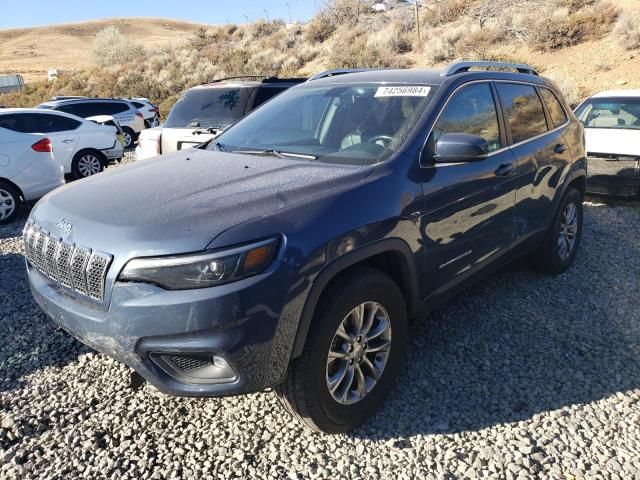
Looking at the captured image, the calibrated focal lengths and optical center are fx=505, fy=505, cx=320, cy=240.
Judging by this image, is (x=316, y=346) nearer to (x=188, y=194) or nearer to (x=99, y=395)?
(x=188, y=194)

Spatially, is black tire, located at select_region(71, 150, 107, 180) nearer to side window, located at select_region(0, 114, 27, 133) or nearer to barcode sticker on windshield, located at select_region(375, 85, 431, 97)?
side window, located at select_region(0, 114, 27, 133)

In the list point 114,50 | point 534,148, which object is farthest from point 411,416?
point 114,50

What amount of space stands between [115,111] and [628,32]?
1807cm

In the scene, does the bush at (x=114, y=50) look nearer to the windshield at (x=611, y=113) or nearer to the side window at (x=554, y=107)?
the windshield at (x=611, y=113)

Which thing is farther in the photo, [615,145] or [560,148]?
[615,145]

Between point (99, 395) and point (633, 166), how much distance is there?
22.3 ft

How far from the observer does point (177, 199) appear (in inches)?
95.4

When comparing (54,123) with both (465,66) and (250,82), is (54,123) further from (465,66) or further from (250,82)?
(465,66)

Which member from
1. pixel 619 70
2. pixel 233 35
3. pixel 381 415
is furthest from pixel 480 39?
pixel 381 415

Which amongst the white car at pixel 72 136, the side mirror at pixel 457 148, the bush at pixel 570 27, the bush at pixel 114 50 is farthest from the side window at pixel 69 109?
the bush at pixel 114 50

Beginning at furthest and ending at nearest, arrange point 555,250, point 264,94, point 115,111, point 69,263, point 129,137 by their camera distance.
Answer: point 115,111
point 129,137
point 264,94
point 555,250
point 69,263

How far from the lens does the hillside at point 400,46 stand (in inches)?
725

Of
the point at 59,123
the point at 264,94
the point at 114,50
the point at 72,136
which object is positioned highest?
the point at 114,50

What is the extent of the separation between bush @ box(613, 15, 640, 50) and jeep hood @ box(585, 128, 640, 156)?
1362 cm
